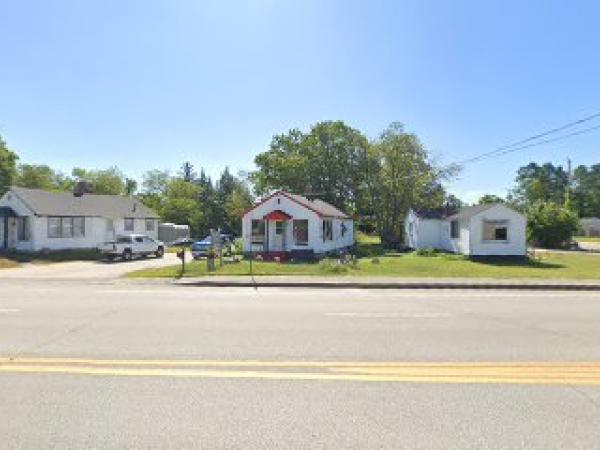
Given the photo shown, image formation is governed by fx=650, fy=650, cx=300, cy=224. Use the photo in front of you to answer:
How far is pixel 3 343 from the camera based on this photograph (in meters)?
10.2

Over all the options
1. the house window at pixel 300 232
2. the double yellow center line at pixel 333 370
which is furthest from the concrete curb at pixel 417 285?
the house window at pixel 300 232

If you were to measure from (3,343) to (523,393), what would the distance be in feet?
25.4

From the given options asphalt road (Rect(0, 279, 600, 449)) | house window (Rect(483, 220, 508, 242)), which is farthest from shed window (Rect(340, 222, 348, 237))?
asphalt road (Rect(0, 279, 600, 449))

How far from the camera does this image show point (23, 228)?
4459 cm

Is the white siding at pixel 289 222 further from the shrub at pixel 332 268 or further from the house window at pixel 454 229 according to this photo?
the shrub at pixel 332 268

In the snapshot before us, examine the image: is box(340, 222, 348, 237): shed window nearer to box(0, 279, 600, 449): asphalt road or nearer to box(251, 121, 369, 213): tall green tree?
box(251, 121, 369, 213): tall green tree

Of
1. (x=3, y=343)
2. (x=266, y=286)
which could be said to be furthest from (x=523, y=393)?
(x=266, y=286)

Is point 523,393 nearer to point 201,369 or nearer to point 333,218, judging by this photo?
point 201,369

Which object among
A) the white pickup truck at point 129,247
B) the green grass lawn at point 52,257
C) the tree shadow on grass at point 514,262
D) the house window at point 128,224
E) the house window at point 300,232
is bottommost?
the tree shadow on grass at point 514,262

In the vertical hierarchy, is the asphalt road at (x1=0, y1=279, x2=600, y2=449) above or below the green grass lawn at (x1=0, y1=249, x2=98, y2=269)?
below

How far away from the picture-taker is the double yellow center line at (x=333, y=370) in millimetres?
7879

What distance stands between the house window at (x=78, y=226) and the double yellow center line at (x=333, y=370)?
1571 inches

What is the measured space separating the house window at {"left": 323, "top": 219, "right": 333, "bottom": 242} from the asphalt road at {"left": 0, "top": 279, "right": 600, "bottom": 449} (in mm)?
28168

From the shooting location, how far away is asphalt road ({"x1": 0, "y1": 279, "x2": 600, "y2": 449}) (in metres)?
5.78
